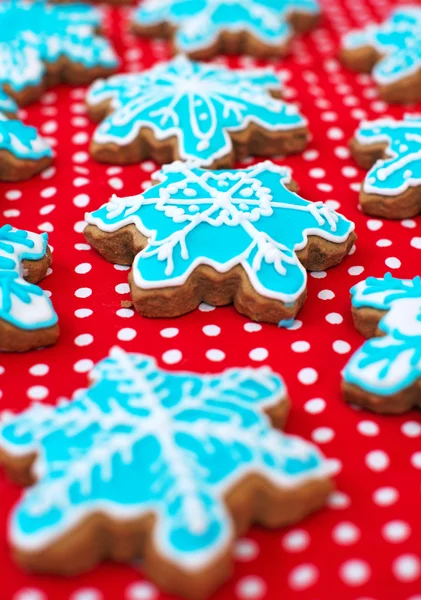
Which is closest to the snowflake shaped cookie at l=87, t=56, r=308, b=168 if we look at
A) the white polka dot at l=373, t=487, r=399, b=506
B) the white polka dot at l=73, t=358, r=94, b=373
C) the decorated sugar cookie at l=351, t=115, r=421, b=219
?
the decorated sugar cookie at l=351, t=115, r=421, b=219

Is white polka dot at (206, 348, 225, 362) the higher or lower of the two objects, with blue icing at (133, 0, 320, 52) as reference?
lower

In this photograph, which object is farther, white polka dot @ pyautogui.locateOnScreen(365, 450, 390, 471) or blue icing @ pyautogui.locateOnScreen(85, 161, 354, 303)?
blue icing @ pyautogui.locateOnScreen(85, 161, 354, 303)

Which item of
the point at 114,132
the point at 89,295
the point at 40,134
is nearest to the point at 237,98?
the point at 114,132

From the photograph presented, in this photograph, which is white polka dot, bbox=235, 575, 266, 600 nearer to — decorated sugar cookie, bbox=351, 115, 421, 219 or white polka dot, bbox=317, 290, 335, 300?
white polka dot, bbox=317, 290, 335, 300

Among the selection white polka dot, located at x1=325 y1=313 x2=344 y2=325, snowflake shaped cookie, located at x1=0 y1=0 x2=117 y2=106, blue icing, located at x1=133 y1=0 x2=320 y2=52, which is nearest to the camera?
white polka dot, located at x1=325 y1=313 x2=344 y2=325

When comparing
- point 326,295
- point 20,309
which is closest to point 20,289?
point 20,309

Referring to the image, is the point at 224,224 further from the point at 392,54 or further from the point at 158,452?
the point at 392,54

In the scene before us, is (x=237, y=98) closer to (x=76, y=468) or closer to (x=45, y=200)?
(x=45, y=200)
